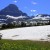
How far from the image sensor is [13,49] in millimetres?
23547

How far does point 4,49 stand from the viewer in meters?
23.4

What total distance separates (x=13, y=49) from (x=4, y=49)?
0.97 metres
